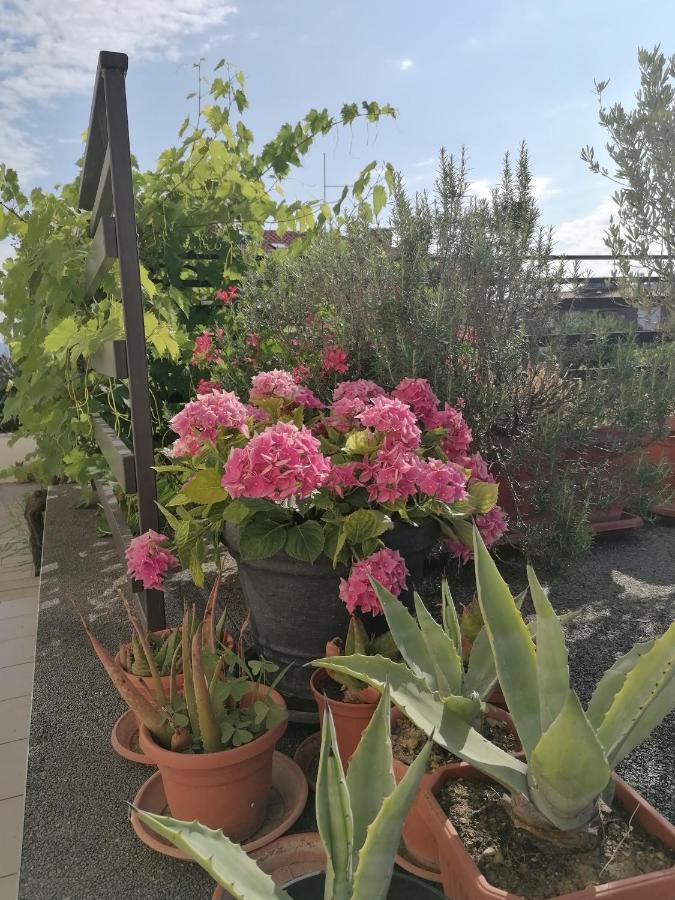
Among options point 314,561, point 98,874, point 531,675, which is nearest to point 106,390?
point 314,561

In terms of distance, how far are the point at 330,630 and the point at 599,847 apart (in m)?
0.80

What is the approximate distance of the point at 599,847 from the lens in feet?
3.03

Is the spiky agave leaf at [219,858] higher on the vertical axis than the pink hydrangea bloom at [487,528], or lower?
lower

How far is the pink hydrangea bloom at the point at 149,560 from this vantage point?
1675 millimetres

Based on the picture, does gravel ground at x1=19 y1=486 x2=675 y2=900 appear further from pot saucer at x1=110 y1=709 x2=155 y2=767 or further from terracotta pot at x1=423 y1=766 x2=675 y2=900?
terracotta pot at x1=423 y1=766 x2=675 y2=900

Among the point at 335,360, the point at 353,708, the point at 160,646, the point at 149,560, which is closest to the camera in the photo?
the point at 353,708

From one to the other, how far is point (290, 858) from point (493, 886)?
0.40 m

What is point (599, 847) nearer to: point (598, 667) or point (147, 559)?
Answer: point (598, 667)

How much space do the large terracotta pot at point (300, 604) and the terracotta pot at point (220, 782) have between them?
0.36 metres

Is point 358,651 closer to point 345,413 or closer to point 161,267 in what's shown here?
point 345,413

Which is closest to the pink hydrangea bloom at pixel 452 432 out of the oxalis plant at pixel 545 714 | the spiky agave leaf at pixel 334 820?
the oxalis plant at pixel 545 714

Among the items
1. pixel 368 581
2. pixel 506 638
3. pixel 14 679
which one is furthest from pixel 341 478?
pixel 14 679

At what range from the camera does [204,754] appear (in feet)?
3.89

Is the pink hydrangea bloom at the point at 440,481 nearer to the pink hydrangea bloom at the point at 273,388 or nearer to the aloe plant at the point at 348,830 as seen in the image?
the pink hydrangea bloom at the point at 273,388
